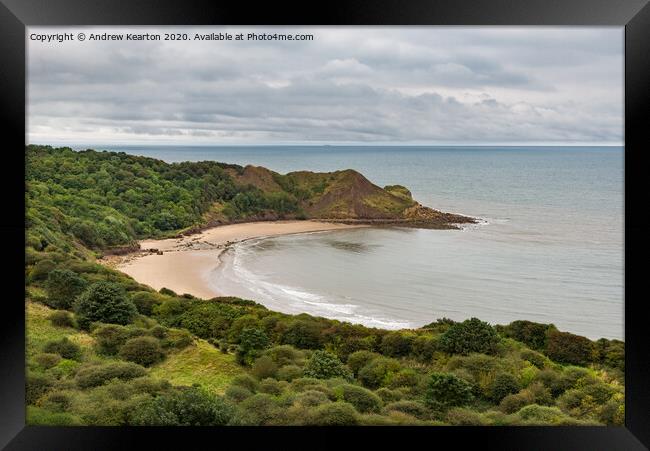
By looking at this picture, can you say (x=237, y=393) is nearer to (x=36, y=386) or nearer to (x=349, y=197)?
(x=36, y=386)

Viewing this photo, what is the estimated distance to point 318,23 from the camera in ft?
14.5

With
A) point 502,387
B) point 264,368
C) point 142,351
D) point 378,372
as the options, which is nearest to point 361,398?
point 378,372

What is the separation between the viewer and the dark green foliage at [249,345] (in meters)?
6.27

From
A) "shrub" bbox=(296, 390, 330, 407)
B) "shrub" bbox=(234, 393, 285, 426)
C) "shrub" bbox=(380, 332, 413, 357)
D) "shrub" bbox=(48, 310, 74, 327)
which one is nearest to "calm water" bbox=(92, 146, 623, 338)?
"shrub" bbox=(380, 332, 413, 357)

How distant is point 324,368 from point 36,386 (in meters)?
2.38

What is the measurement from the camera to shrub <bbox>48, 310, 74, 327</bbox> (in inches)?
247

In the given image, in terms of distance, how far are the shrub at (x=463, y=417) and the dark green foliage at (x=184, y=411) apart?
5.68ft

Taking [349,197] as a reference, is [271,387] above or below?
below

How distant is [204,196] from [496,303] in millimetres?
3101

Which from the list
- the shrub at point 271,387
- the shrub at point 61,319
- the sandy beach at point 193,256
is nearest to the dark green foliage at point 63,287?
the shrub at point 61,319

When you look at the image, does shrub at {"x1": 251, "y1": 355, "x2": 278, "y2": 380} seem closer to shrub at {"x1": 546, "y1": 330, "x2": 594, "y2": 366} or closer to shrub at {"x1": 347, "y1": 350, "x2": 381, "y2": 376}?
shrub at {"x1": 347, "y1": 350, "x2": 381, "y2": 376}

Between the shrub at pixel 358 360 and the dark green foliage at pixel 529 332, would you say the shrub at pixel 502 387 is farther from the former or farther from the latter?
the shrub at pixel 358 360

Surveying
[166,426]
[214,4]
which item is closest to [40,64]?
[214,4]

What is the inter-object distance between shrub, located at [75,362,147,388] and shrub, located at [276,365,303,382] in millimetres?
1173
